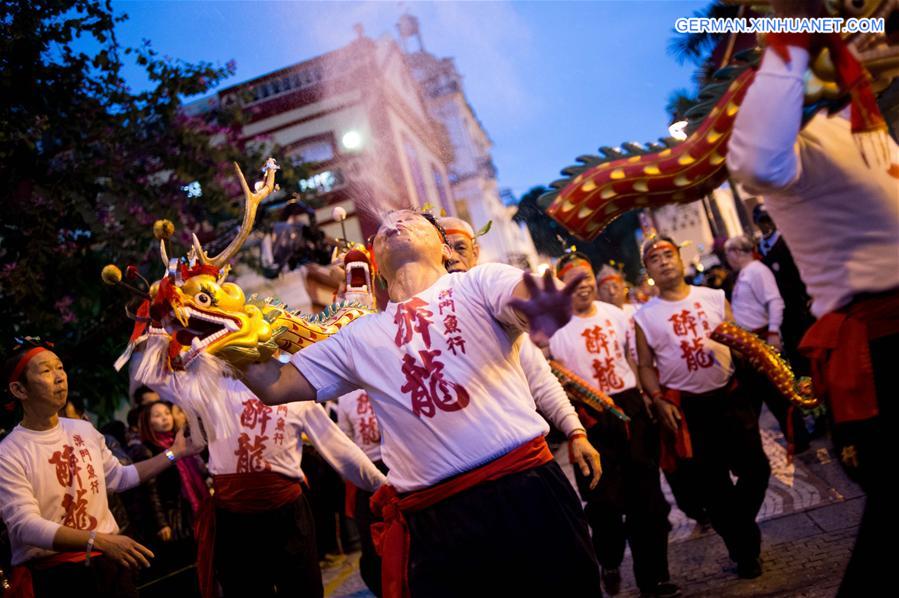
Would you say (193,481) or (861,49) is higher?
(861,49)

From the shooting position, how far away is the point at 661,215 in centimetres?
3359

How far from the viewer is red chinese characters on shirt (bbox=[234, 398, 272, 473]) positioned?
4.43 meters

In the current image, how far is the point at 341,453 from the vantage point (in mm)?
4305

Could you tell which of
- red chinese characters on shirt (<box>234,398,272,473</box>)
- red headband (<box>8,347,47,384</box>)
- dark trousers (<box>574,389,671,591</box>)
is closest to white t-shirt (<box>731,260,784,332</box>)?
dark trousers (<box>574,389,671,591</box>)

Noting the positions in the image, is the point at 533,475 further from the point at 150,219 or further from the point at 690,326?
the point at 150,219

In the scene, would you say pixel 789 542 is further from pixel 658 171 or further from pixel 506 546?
pixel 658 171

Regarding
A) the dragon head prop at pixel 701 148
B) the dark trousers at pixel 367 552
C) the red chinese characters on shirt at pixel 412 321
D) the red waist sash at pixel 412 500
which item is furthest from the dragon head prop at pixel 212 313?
the dark trousers at pixel 367 552

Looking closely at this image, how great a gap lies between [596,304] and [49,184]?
5663 millimetres

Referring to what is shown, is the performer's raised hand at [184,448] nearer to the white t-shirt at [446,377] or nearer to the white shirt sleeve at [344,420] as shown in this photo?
the white shirt sleeve at [344,420]

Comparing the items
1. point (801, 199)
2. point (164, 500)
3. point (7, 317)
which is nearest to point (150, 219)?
point (7, 317)

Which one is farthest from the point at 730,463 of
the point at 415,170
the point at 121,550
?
the point at 415,170

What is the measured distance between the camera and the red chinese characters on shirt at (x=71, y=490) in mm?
3924

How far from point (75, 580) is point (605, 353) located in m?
3.65

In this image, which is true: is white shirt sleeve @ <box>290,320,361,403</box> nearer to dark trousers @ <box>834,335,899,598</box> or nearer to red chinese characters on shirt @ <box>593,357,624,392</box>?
dark trousers @ <box>834,335,899,598</box>
